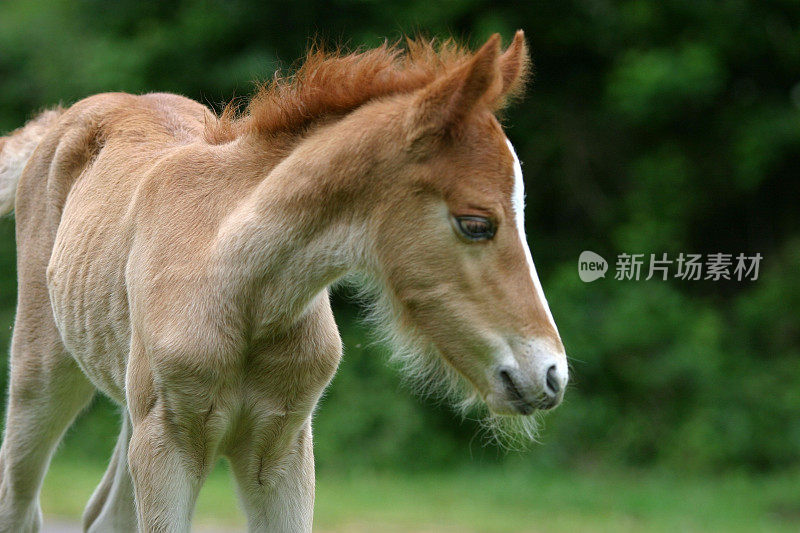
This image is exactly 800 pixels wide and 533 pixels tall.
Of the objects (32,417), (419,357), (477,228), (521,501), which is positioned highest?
(477,228)

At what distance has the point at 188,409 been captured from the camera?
3.21 meters

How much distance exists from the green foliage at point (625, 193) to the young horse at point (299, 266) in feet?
23.5

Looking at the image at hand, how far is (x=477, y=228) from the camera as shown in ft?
9.43

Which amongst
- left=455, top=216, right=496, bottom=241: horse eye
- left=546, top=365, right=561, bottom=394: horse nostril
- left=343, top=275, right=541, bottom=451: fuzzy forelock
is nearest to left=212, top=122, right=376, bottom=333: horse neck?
left=343, top=275, right=541, bottom=451: fuzzy forelock

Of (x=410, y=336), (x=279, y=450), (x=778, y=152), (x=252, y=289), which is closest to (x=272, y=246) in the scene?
(x=252, y=289)

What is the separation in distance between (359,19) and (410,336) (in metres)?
8.67

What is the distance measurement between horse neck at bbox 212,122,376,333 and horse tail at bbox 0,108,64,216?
7.78 feet

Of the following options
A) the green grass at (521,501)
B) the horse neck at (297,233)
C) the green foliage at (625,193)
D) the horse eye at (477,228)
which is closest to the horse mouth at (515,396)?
the horse eye at (477,228)

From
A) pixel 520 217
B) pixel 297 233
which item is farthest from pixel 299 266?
pixel 520 217

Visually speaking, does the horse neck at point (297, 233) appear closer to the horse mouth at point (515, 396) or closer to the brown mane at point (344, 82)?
the brown mane at point (344, 82)

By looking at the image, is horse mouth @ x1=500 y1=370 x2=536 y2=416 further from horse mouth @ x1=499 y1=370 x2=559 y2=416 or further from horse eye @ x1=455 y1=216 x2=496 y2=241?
horse eye @ x1=455 y1=216 x2=496 y2=241

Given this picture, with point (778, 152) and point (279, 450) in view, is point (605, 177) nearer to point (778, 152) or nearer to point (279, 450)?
point (778, 152)

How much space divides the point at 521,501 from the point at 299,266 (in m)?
7.01

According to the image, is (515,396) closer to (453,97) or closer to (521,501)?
(453,97)
